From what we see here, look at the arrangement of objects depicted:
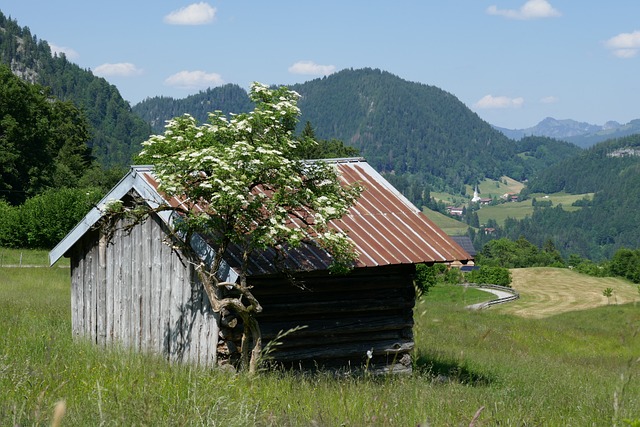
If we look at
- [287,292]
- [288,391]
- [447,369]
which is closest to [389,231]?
[287,292]

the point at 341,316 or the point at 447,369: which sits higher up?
the point at 341,316

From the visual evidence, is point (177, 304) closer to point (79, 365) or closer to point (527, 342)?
point (79, 365)

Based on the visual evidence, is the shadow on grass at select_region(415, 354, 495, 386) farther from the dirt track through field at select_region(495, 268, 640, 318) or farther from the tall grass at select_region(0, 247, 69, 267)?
the dirt track through field at select_region(495, 268, 640, 318)

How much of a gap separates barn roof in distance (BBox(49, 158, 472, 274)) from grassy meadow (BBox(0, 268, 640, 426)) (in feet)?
4.34

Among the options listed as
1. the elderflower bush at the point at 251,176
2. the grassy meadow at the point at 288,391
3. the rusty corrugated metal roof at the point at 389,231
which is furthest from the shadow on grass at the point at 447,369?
the elderflower bush at the point at 251,176

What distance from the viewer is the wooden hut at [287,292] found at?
36.6 feet

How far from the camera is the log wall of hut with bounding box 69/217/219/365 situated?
11266mm

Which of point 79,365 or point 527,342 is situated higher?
point 79,365

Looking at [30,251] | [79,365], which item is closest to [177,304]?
[79,365]

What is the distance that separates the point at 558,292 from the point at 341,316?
70.8 meters

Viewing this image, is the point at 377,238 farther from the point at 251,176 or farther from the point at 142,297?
the point at 142,297

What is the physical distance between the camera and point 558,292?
257ft

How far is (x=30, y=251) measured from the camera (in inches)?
1780

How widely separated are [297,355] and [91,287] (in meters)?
4.45
